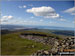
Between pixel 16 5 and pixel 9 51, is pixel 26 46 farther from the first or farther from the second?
pixel 16 5

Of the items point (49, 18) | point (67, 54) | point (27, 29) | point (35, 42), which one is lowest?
point (67, 54)

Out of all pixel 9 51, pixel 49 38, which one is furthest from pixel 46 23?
pixel 9 51

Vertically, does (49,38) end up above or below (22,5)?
below

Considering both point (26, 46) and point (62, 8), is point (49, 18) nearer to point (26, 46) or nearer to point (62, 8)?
point (62, 8)

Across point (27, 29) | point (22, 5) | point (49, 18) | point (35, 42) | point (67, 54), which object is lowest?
point (67, 54)

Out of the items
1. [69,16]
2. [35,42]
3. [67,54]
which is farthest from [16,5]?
[67,54]

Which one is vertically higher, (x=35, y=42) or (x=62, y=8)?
(x=62, y=8)
